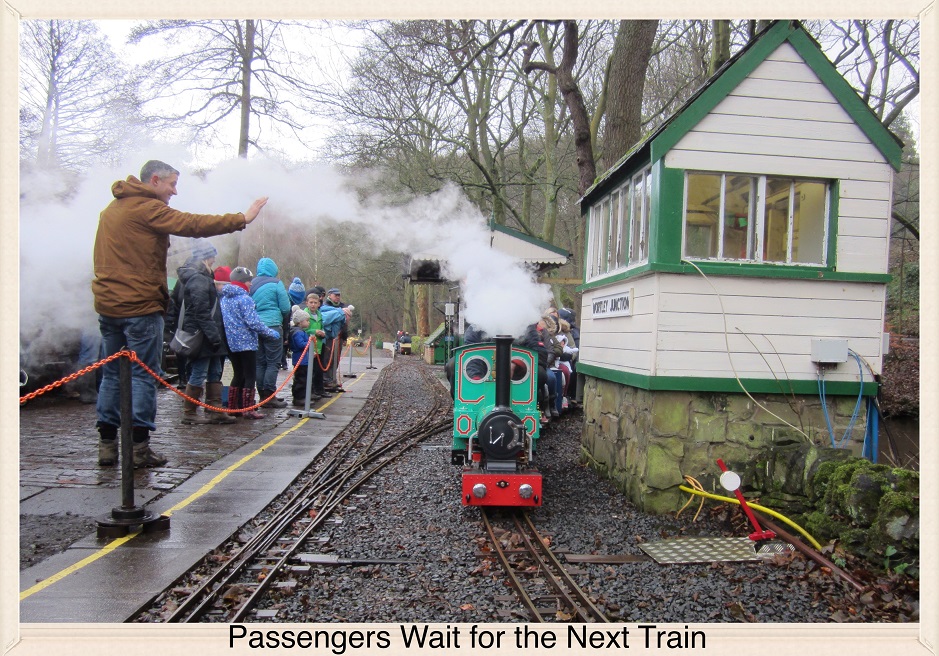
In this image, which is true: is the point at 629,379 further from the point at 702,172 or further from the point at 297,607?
the point at 297,607

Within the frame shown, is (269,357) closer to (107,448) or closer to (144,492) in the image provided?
(107,448)

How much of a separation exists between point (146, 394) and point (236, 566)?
2.08 m

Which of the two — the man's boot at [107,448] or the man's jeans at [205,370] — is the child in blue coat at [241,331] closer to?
the man's jeans at [205,370]

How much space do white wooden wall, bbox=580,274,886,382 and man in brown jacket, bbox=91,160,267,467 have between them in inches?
142

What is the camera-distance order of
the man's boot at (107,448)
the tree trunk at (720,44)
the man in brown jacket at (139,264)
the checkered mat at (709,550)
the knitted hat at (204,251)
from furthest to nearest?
the tree trunk at (720,44), the knitted hat at (204,251), the man's boot at (107,448), the man in brown jacket at (139,264), the checkered mat at (709,550)

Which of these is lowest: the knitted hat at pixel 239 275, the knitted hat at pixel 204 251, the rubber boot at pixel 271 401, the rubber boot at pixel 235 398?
the rubber boot at pixel 271 401

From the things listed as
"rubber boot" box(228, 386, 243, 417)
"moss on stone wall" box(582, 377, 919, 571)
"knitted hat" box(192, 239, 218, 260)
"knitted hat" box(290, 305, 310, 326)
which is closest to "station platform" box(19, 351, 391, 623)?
"rubber boot" box(228, 386, 243, 417)

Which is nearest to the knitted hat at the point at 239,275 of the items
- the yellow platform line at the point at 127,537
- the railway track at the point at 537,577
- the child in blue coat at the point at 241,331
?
the child in blue coat at the point at 241,331

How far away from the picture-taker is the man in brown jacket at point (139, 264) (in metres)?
5.35

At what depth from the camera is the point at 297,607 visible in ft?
12.2

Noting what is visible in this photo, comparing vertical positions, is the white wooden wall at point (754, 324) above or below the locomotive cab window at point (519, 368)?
above

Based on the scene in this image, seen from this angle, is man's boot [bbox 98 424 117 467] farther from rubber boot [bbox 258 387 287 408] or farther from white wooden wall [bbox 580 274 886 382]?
white wooden wall [bbox 580 274 886 382]

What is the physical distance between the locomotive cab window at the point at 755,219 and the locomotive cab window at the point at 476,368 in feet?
7.20

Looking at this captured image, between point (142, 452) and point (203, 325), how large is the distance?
6.71ft
